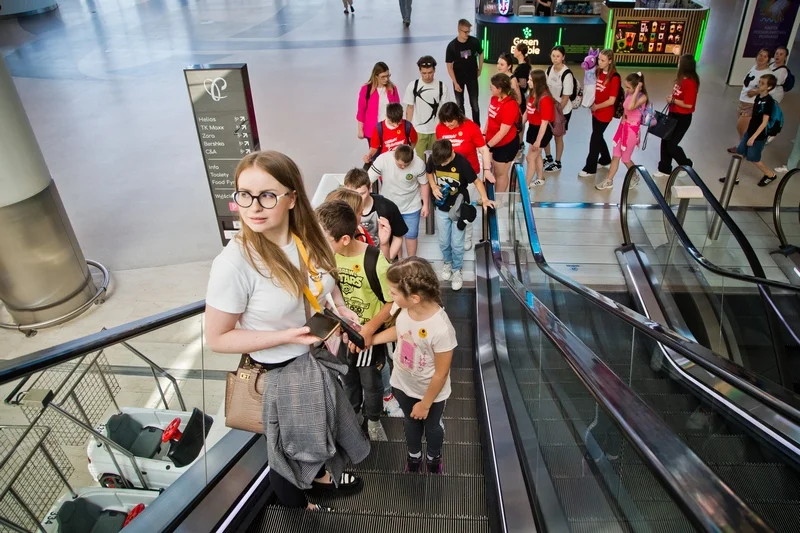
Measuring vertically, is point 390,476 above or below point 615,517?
below

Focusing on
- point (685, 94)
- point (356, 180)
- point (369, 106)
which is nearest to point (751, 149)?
point (685, 94)

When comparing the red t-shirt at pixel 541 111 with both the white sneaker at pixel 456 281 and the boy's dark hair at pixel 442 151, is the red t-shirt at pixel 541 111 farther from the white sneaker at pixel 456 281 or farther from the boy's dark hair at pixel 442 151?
the boy's dark hair at pixel 442 151

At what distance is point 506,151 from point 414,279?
15.0ft

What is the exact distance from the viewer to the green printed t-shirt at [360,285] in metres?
3.16

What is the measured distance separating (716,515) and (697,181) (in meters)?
4.85

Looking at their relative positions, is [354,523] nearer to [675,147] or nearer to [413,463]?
[413,463]

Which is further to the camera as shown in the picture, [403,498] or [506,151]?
[506,151]

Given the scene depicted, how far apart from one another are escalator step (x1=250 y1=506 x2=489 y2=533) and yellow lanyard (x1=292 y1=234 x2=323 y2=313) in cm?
115

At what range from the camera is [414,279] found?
8.78ft

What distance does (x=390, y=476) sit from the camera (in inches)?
127

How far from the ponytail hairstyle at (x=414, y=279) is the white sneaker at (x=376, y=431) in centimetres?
127

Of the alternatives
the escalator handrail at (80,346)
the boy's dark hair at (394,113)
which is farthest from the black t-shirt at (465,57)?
the escalator handrail at (80,346)

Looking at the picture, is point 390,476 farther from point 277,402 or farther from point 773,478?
point 773,478

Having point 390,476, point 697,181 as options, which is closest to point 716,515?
point 390,476
